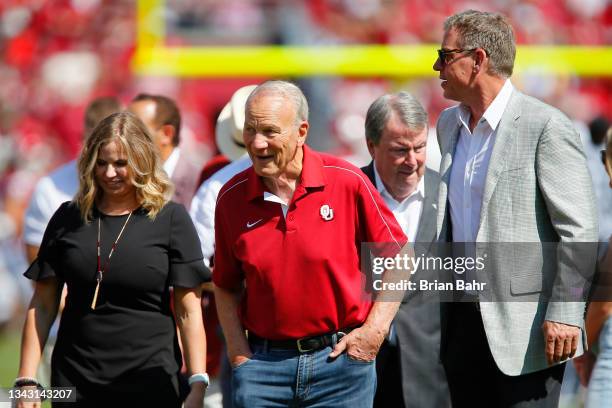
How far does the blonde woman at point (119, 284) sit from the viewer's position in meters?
4.15

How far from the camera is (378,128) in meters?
4.70

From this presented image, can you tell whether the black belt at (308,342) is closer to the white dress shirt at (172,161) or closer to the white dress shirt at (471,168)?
the white dress shirt at (471,168)

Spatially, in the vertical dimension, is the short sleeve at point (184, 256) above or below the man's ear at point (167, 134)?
below

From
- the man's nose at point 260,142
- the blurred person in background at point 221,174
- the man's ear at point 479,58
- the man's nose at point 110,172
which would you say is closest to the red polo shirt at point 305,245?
the man's nose at point 260,142

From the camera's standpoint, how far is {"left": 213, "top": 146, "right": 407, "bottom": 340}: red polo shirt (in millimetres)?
3818

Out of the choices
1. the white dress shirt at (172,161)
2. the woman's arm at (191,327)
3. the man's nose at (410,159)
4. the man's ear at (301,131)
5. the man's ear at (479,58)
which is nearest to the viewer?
the man's ear at (301,131)

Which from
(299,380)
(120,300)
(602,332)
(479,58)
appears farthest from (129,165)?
(602,332)

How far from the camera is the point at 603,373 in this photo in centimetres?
411

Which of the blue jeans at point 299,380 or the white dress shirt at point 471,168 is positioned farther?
the white dress shirt at point 471,168

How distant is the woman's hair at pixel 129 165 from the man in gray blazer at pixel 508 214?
3.61 ft

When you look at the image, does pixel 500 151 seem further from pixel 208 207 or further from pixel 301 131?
pixel 208 207

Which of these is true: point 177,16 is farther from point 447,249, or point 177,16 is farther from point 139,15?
point 447,249

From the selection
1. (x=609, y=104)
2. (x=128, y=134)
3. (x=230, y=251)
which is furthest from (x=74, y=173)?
(x=609, y=104)

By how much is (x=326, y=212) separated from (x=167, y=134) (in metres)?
2.04
